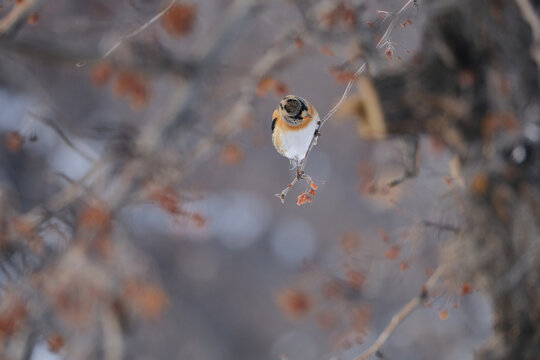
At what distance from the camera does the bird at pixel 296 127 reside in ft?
2.70

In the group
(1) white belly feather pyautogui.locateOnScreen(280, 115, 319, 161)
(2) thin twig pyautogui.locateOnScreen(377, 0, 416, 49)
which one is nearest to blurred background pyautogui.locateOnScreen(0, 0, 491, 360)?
(2) thin twig pyautogui.locateOnScreen(377, 0, 416, 49)

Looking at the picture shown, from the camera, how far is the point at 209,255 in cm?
703

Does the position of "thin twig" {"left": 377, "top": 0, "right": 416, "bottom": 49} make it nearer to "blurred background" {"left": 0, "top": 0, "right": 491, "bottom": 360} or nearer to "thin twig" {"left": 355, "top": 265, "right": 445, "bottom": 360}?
"blurred background" {"left": 0, "top": 0, "right": 491, "bottom": 360}

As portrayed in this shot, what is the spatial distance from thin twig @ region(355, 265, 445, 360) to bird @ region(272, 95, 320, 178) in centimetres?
66

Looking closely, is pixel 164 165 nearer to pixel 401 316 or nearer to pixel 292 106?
pixel 401 316

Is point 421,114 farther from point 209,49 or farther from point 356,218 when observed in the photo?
point 356,218

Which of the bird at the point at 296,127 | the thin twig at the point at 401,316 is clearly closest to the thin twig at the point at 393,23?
the bird at the point at 296,127

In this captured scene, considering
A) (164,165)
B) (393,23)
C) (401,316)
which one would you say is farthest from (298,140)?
(164,165)

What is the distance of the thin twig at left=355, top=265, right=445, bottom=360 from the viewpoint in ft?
4.23

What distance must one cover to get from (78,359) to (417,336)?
3813mm

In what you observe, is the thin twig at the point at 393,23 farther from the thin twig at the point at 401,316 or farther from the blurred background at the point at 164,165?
the thin twig at the point at 401,316

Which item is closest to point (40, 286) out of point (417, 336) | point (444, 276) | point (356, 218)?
point (444, 276)

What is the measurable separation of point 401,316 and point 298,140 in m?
0.80

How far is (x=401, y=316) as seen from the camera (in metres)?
1.42
